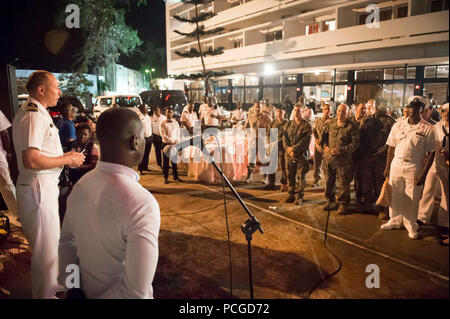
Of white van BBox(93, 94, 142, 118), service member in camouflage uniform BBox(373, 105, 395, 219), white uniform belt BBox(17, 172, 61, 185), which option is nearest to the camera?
white uniform belt BBox(17, 172, 61, 185)

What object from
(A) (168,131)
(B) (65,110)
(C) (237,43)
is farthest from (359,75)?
(B) (65,110)

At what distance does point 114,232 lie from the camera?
4.25ft

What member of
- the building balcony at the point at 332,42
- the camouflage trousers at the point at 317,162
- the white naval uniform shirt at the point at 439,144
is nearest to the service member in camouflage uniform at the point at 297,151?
the camouflage trousers at the point at 317,162

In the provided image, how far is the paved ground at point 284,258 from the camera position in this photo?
3422mm

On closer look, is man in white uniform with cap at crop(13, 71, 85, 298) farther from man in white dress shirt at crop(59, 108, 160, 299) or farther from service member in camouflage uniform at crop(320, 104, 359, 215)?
service member in camouflage uniform at crop(320, 104, 359, 215)

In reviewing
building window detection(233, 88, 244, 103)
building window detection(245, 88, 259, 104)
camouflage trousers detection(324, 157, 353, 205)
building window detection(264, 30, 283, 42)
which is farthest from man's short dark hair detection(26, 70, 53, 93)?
building window detection(233, 88, 244, 103)

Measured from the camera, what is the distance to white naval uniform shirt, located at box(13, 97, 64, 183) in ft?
8.31

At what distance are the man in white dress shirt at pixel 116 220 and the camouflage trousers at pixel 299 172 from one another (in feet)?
17.8

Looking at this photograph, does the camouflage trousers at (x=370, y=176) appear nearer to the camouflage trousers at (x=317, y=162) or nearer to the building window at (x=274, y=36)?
the camouflage trousers at (x=317, y=162)

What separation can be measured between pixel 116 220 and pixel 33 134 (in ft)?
5.72
